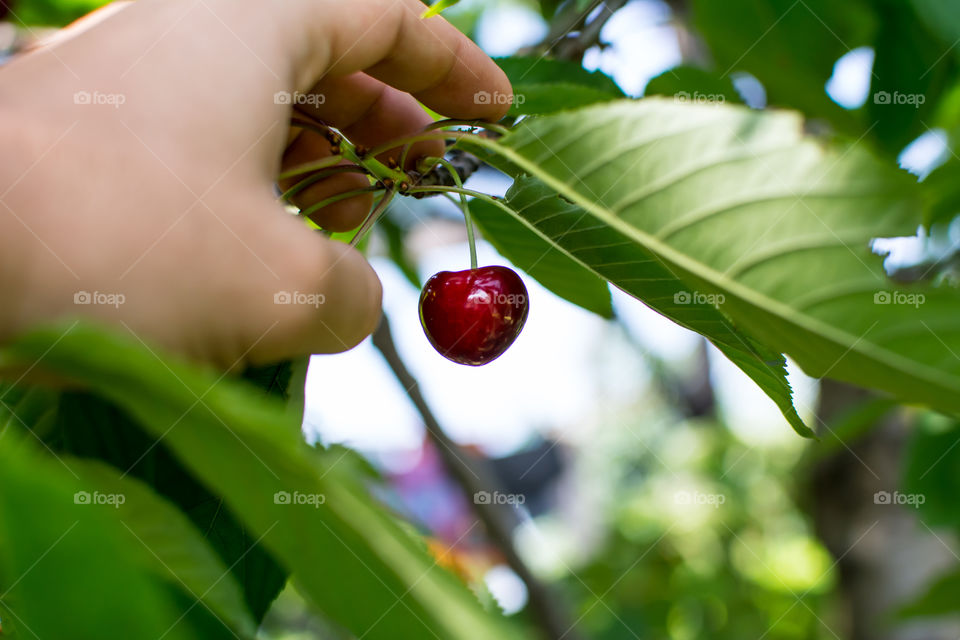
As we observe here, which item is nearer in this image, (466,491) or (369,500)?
(369,500)

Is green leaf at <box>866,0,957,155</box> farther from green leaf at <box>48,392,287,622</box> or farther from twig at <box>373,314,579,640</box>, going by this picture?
green leaf at <box>48,392,287,622</box>

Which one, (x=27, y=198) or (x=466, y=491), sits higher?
(x=27, y=198)

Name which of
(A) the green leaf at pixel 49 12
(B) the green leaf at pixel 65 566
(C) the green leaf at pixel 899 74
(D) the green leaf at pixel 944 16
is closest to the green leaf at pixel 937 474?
(C) the green leaf at pixel 899 74

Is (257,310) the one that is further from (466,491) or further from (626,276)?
(466,491)

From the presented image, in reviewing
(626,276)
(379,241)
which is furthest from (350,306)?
(379,241)

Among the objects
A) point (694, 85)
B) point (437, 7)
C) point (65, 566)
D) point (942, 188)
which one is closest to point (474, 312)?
point (437, 7)

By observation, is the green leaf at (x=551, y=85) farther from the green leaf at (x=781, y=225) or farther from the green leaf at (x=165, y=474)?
the green leaf at (x=165, y=474)
